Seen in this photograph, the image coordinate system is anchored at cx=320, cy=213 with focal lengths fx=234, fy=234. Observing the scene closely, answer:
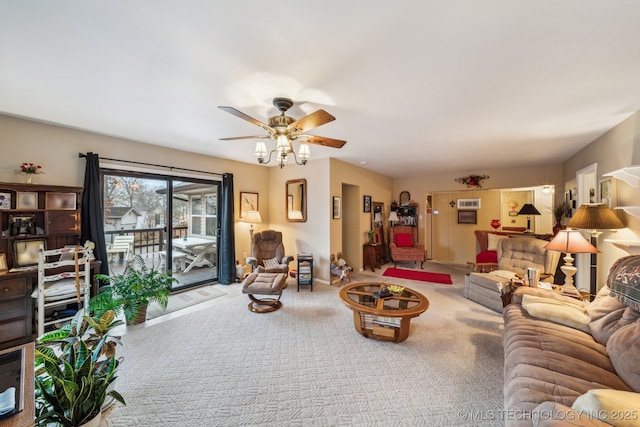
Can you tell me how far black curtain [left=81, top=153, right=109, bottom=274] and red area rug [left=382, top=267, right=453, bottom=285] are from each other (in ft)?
16.0

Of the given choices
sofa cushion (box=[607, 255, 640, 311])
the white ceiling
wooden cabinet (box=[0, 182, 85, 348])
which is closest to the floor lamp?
sofa cushion (box=[607, 255, 640, 311])

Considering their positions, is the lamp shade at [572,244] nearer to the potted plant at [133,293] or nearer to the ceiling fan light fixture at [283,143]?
the ceiling fan light fixture at [283,143]

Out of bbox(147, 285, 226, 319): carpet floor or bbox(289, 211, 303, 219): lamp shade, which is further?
bbox(289, 211, 303, 219): lamp shade

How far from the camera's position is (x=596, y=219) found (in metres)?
2.38

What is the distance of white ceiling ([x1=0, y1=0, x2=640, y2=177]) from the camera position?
119 cm

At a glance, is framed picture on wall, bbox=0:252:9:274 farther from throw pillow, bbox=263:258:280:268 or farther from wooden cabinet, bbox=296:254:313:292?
wooden cabinet, bbox=296:254:313:292

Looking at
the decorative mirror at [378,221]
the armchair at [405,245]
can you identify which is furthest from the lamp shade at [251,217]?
the armchair at [405,245]

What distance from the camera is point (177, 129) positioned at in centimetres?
291

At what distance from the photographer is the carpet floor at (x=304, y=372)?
1.65 m

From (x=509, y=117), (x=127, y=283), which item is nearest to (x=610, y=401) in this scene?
(x=509, y=117)

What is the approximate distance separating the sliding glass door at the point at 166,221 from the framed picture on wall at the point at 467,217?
6145 mm

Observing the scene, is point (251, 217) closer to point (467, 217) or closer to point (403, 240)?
point (403, 240)

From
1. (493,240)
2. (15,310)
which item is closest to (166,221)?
(15,310)

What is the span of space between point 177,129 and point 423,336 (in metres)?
3.83
